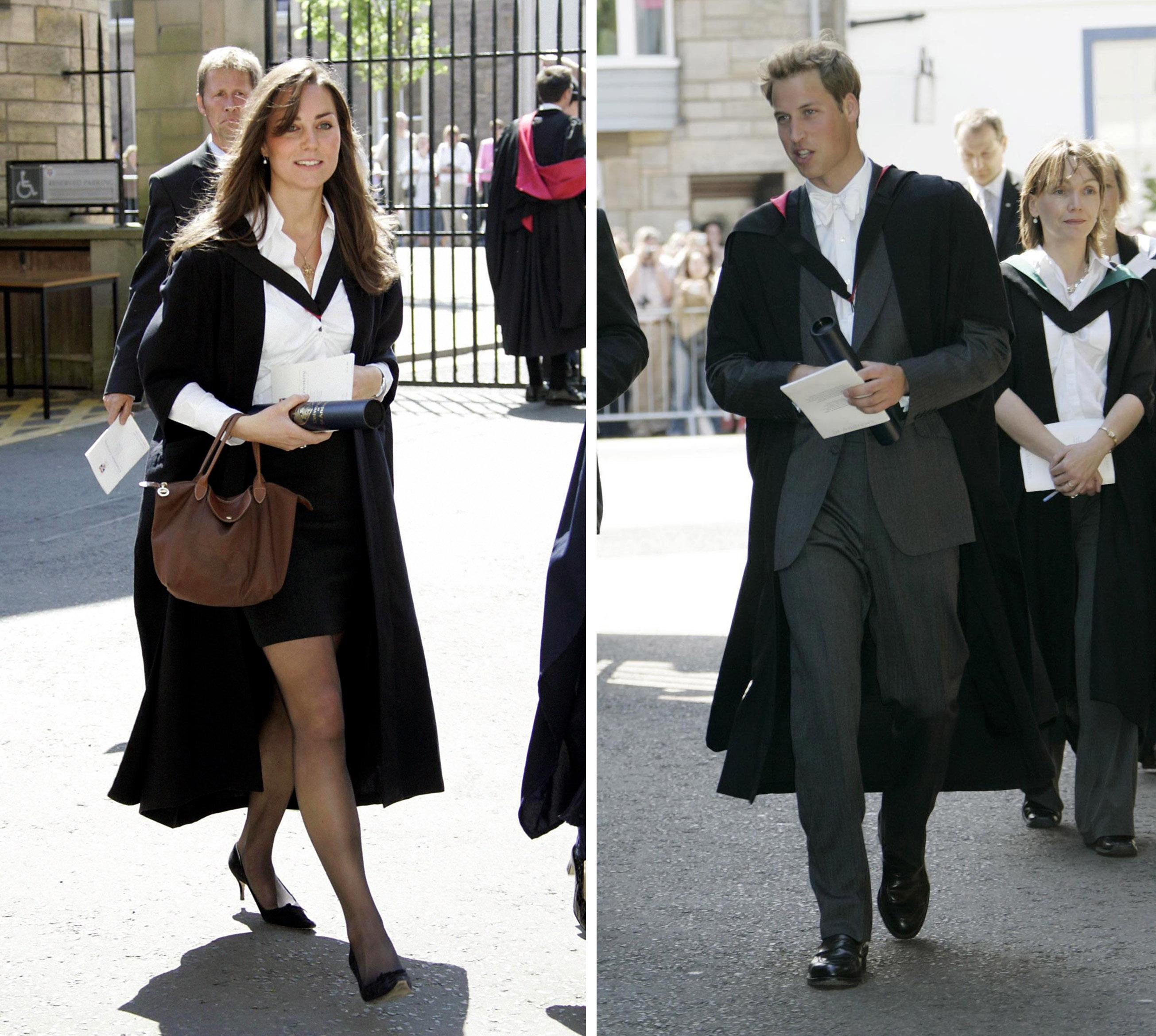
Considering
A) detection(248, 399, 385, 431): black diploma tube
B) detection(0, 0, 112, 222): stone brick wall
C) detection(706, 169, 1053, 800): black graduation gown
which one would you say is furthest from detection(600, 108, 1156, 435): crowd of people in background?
detection(0, 0, 112, 222): stone brick wall

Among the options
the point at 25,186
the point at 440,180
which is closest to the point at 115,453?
the point at 25,186

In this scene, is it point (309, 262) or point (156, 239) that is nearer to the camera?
point (309, 262)

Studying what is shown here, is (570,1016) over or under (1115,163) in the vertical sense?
under

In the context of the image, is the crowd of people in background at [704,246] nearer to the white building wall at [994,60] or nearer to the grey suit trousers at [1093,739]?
the white building wall at [994,60]

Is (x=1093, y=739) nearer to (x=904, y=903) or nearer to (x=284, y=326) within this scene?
(x=904, y=903)

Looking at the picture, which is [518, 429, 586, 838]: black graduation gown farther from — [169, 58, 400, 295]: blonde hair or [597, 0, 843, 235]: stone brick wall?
[597, 0, 843, 235]: stone brick wall

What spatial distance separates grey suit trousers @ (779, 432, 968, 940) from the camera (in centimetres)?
338

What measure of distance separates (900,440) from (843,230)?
1.31 ft

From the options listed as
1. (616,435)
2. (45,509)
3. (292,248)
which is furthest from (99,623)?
(616,435)

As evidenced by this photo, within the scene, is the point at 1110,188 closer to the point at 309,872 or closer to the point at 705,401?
the point at 309,872

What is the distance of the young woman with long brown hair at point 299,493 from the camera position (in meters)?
3.26

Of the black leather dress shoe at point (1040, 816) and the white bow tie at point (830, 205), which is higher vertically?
the white bow tie at point (830, 205)

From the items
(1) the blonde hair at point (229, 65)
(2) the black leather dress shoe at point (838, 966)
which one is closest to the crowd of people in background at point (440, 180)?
(1) the blonde hair at point (229, 65)

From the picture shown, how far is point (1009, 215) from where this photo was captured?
18.2 ft
